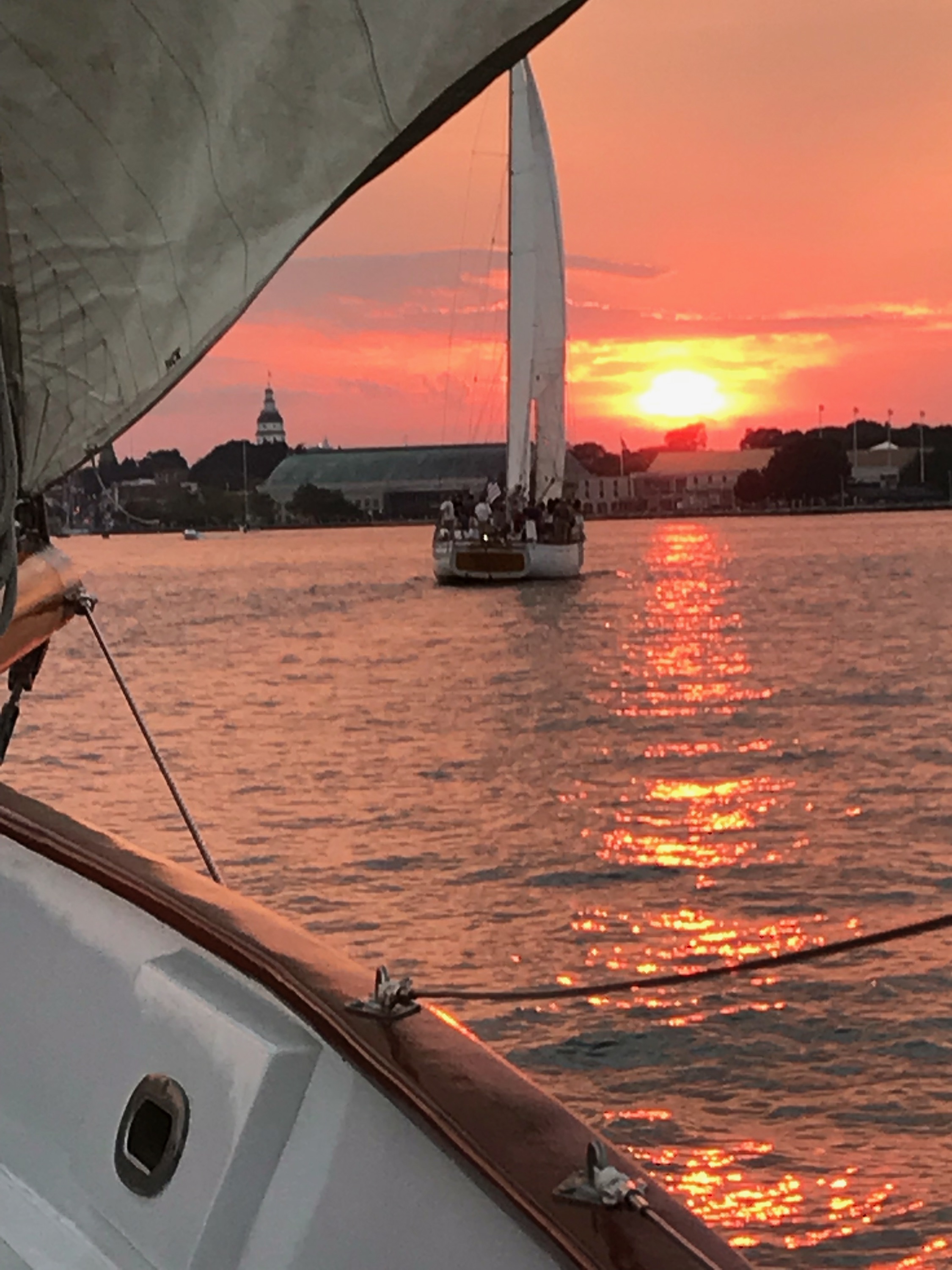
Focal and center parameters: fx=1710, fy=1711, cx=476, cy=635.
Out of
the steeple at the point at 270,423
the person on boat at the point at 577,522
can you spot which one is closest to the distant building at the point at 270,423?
the steeple at the point at 270,423

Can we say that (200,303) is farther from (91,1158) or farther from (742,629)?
(742,629)

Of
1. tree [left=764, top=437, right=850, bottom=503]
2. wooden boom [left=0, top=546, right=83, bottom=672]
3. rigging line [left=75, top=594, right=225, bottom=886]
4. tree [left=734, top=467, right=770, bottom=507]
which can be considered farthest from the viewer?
tree [left=734, top=467, right=770, bottom=507]

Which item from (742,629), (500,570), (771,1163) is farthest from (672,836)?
(500,570)

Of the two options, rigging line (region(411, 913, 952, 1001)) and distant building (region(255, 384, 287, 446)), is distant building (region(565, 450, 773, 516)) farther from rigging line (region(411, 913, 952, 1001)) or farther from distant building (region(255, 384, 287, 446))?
rigging line (region(411, 913, 952, 1001))

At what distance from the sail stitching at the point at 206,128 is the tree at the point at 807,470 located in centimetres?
14247

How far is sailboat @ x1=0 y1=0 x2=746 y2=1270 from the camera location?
1730 millimetres

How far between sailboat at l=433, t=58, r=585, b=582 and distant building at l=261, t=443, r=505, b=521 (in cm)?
8266

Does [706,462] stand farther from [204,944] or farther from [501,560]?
[204,944]

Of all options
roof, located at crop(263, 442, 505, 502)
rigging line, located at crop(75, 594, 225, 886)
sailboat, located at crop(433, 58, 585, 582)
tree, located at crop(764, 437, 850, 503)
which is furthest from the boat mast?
tree, located at crop(764, 437, 850, 503)

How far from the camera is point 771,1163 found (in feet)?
18.1

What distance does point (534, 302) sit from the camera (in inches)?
1554

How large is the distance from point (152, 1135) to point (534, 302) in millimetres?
38418

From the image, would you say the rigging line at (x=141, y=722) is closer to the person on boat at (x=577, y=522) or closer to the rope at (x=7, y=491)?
the rope at (x=7, y=491)

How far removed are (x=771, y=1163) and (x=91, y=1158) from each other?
12.8ft
